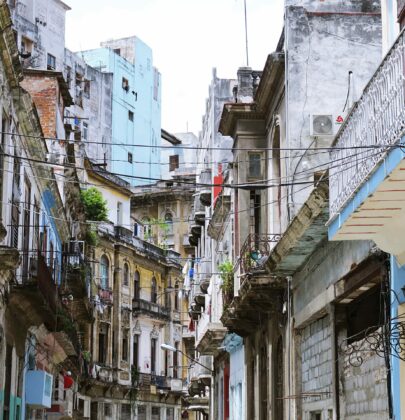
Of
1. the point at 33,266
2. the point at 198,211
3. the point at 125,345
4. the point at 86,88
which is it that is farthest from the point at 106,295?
the point at 33,266

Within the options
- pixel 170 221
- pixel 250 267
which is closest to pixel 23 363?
pixel 250 267

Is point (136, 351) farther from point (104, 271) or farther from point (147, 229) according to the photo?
point (147, 229)

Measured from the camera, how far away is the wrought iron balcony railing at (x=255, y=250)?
19.9m

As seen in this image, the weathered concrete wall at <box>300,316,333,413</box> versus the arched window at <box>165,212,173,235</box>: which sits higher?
the arched window at <box>165,212,173,235</box>

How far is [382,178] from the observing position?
915 centimetres

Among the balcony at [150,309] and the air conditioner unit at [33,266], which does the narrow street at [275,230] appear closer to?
the air conditioner unit at [33,266]

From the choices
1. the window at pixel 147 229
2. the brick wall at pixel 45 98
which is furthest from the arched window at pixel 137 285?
the brick wall at pixel 45 98

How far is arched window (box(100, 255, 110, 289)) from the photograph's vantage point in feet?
175

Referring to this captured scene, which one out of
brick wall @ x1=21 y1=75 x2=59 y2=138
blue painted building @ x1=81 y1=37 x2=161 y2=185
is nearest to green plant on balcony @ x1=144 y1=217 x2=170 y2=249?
blue painted building @ x1=81 y1=37 x2=161 y2=185

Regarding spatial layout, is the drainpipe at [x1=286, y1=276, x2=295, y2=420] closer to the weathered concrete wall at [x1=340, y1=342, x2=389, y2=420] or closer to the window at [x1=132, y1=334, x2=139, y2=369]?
the weathered concrete wall at [x1=340, y1=342, x2=389, y2=420]

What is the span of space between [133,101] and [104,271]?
60.4 feet

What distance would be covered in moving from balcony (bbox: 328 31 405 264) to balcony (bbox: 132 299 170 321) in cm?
4573

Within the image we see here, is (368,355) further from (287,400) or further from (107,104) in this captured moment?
(107,104)

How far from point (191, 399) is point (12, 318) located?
28558mm
